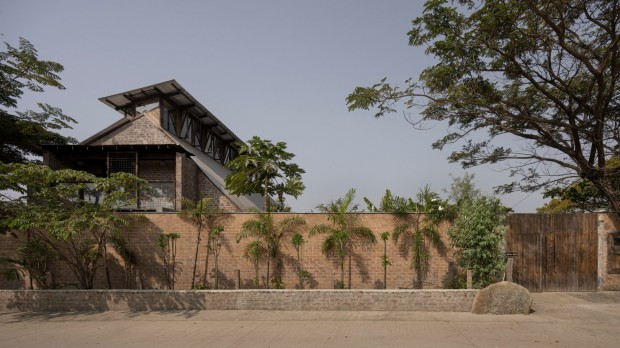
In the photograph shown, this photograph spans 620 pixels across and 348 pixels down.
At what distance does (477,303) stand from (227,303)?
610 cm

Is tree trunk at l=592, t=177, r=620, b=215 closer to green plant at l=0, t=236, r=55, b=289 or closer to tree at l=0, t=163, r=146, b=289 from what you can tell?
tree at l=0, t=163, r=146, b=289

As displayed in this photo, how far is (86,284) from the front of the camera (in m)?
11.6

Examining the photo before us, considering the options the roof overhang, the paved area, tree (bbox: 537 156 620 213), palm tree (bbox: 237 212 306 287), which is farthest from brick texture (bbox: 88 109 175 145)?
tree (bbox: 537 156 620 213)

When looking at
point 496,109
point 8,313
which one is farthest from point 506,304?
point 8,313

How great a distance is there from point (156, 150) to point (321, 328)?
35.9 feet

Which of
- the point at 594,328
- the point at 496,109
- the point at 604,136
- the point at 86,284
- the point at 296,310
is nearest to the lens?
the point at 594,328

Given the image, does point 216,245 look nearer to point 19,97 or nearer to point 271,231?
point 271,231

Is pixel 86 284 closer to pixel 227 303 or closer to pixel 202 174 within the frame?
pixel 227 303

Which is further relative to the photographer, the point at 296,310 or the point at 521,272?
the point at 521,272

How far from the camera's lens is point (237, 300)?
10.6 meters

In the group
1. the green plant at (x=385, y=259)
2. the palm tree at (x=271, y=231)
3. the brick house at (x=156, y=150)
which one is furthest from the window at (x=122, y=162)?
the green plant at (x=385, y=259)

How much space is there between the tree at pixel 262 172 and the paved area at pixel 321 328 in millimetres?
7516

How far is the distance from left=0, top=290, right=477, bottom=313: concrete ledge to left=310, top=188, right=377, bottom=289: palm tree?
1.62 meters

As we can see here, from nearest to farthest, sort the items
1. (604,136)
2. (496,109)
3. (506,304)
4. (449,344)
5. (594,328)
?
(449,344) → (594,328) → (506,304) → (496,109) → (604,136)
